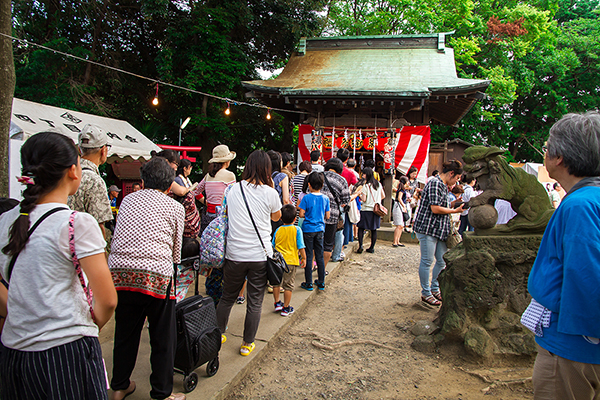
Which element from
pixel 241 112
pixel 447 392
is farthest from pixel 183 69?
pixel 447 392

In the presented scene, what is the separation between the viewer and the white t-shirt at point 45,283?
4.56 ft

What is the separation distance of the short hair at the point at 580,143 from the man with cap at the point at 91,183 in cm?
288

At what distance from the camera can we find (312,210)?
4820mm

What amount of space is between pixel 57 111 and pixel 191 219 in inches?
242

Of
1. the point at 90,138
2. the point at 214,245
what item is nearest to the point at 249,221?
the point at 214,245

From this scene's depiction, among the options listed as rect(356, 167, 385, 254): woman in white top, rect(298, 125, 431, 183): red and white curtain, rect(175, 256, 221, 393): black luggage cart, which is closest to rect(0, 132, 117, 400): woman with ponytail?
rect(175, 256, 221, 393): black luggage cart

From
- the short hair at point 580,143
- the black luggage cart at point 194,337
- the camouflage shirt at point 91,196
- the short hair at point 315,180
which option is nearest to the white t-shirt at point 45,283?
the black luggage cart at point 194,337

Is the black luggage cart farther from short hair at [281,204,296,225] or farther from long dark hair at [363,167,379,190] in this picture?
long dark hair at [363,167,379,190]

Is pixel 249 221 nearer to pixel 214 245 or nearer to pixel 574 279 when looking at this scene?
pixel 214 245

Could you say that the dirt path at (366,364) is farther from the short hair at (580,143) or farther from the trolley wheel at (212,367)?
the short hair at (580,143)

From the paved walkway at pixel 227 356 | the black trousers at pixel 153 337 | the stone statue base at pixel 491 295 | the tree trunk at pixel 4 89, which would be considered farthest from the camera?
the tree trunk at pixel 4 89

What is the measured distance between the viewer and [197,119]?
12.9 meters

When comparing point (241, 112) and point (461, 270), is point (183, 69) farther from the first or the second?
point (461, 270)

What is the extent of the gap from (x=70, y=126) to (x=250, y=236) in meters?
6.31
